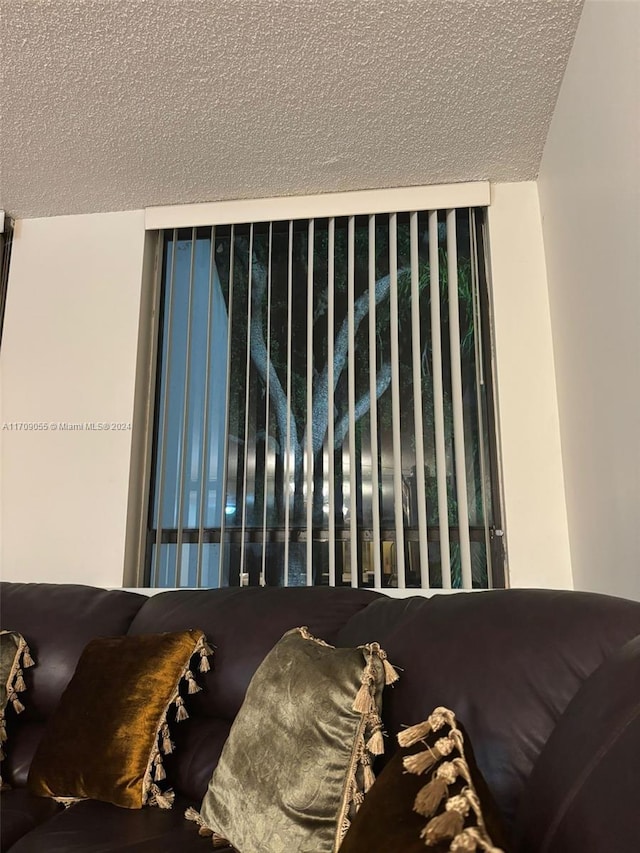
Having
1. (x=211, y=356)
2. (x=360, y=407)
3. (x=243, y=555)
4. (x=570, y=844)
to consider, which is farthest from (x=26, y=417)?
(x=570, y=844)

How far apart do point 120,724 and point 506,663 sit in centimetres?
97

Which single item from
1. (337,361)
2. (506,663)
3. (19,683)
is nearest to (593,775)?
(506,663)

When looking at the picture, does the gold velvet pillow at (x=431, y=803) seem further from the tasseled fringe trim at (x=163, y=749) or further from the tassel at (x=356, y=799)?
the tasseled fringe trim at (x=163, y=749)

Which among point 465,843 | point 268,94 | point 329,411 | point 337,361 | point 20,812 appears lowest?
point 20,812

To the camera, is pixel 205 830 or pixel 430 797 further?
pixel 205 830

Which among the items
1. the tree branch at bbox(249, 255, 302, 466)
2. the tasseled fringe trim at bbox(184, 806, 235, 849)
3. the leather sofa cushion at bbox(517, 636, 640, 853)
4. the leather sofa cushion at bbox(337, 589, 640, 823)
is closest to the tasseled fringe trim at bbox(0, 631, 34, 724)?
the tasseled fringe trim at bbox(184, 806, 235, 849)

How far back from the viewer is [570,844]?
69cm

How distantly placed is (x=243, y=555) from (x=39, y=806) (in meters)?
1.25

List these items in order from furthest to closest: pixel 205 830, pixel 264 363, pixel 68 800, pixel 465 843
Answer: pixel 264 363 → pixel 68 800 → pixel 205 830 → pixel 465 843

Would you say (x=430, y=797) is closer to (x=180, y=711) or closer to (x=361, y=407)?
(x=180, y=711)

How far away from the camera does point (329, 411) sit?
2.77 meters

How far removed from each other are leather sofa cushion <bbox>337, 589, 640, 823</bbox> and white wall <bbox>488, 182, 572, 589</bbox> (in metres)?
1.24

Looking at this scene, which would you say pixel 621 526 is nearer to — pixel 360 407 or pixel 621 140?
pixel 621 140

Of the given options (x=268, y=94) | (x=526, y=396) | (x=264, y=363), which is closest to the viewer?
(x=268, y=94)
